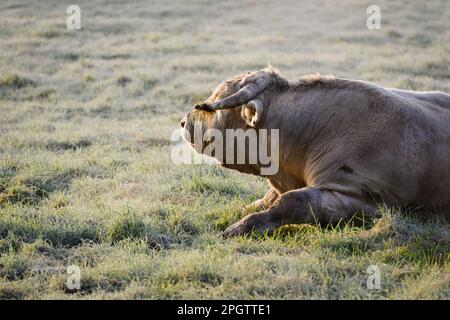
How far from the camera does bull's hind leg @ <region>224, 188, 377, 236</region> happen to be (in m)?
6.38

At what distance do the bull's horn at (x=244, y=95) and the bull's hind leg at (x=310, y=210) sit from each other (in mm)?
1129

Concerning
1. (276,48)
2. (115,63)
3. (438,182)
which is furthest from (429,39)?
(438,182)

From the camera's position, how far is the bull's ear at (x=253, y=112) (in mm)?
7035

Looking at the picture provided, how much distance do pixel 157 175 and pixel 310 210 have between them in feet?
10.2

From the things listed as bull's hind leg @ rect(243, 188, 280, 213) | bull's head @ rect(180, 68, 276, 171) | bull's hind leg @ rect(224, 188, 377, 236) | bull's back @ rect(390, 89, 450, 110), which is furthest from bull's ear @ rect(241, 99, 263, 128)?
bull's back @ rect(390, 89, 450, 110)

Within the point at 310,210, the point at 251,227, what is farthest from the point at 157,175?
the point at 310,210

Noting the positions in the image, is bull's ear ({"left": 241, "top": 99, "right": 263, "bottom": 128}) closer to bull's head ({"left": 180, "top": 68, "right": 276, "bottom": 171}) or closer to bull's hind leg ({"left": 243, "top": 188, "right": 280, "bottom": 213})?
bull's head ({"left": 180, "top": 68, "right": 276, "bottom": 171})

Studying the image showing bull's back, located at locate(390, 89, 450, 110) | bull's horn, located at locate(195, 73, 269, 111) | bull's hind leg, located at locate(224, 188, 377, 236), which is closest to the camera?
bull's hind leg, located at locate(224, 188, 377, 236)

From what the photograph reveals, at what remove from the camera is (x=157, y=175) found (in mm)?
8922

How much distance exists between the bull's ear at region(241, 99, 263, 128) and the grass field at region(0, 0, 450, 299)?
3.37 ft

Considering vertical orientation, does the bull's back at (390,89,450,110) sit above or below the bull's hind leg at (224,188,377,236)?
above

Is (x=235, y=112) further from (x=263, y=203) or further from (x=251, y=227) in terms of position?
(x=251, y=227)

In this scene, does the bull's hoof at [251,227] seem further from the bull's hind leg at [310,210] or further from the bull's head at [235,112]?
the bull's head at [235,112]

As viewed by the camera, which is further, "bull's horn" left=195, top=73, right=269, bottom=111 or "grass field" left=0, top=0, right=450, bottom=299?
"bull's horn" left=195, top=73, right=269, bottom=111
